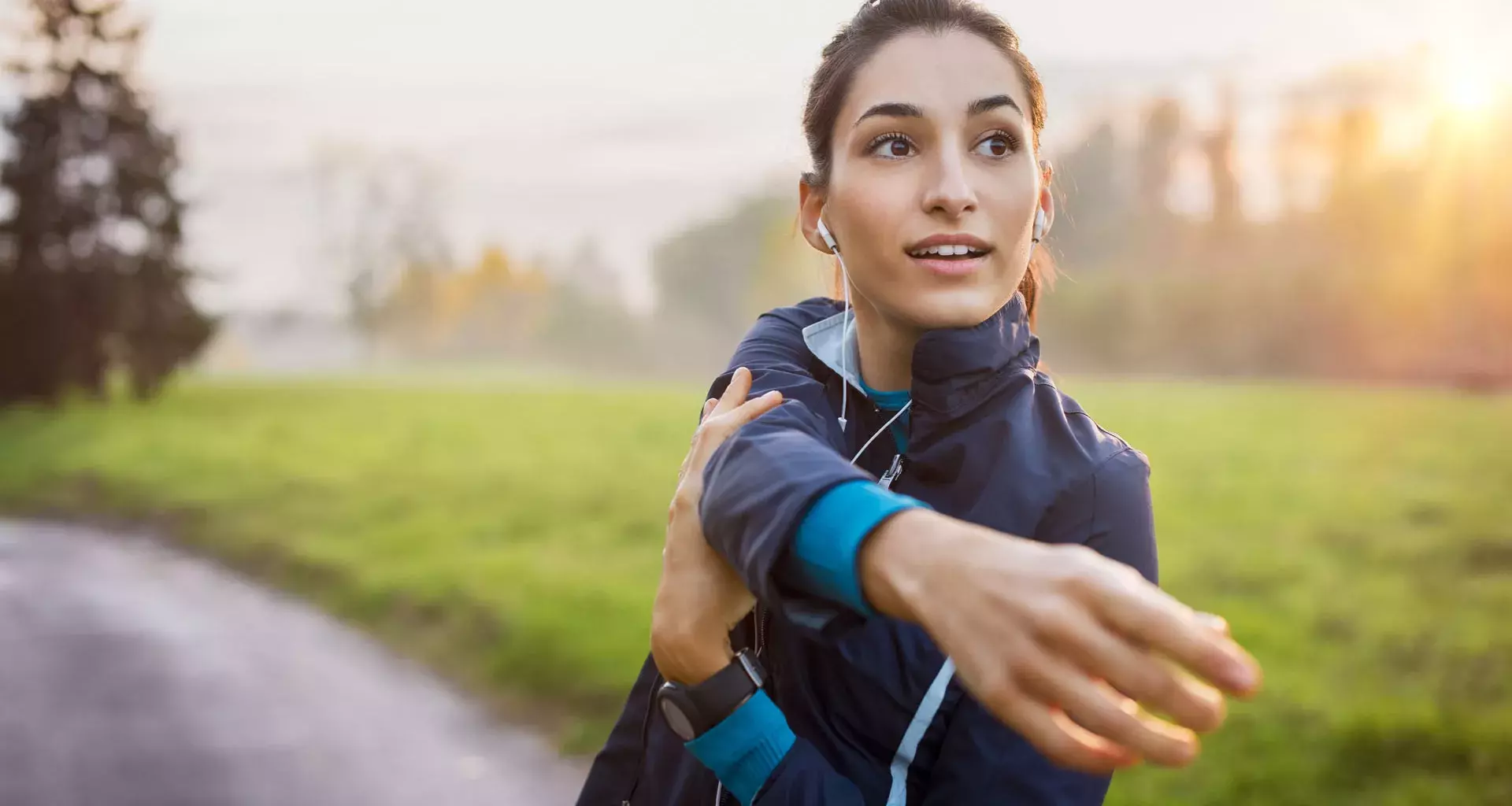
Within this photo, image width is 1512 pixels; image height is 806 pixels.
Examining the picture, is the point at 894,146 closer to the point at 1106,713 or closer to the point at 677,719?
the point at 677,719

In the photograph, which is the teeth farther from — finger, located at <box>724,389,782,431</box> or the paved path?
the paved path

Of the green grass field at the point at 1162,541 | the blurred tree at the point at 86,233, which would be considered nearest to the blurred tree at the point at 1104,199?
the green grass field at the point at 1162,541

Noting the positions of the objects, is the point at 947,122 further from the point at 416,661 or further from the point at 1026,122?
the point at 416,661

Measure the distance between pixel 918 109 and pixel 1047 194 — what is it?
0.33m

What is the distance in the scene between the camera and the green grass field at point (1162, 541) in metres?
5.34

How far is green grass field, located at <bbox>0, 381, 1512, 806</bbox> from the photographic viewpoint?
5.34 m

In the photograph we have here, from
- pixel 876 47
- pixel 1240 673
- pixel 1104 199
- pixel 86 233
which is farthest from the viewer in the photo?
pixel 1104 199

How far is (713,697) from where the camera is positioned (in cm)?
135

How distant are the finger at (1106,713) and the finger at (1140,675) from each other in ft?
0.04

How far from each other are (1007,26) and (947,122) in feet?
0.81

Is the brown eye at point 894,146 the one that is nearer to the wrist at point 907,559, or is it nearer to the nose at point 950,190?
the nose at point 950,190

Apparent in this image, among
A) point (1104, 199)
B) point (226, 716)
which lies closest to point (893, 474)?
point (226, 716)

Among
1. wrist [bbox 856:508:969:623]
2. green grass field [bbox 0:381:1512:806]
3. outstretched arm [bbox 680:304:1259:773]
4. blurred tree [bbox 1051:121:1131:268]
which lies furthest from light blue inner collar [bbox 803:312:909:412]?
blurred tree [bbox 1051:121:1131:268]

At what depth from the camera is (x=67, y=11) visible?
84.2ft
